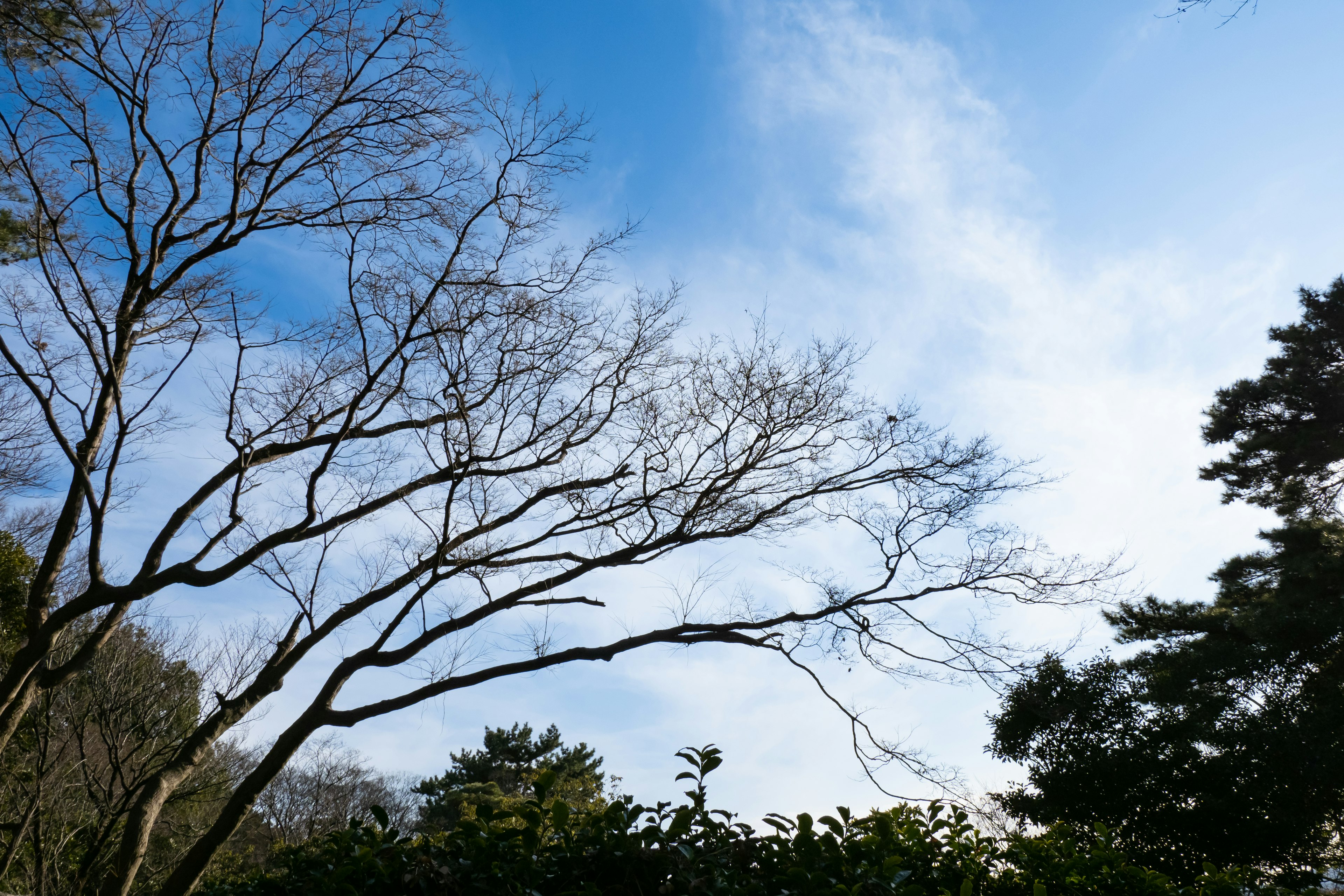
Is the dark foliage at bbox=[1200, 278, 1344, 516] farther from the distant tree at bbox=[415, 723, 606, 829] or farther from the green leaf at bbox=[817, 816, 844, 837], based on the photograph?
the distant tree at bbox=[415, 723, 606, 829]

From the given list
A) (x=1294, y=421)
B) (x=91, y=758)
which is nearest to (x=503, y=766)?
(x=91, y=758)

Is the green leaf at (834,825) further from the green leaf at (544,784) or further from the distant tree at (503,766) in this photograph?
the distant tree at (503,766)

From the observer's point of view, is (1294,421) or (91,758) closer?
(91,758)

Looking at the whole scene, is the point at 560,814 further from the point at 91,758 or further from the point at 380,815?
the point at 91,758

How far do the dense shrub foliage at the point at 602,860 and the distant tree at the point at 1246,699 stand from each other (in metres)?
7.39

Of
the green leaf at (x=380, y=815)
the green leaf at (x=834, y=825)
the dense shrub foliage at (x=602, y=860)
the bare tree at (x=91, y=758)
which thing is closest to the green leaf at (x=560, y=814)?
the dense shrub foliage at (x=602, y=860)

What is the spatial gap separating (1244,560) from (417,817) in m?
24.4

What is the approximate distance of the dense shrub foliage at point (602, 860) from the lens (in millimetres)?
2004

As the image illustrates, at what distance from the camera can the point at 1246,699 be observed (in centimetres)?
1073

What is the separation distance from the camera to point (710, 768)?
236cm

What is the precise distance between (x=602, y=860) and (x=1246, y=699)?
12326 millimetres

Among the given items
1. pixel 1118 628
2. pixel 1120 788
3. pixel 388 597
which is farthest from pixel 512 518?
pixel 1118 628

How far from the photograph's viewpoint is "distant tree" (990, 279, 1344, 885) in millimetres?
9516

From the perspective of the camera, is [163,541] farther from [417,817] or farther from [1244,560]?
[417,817]
